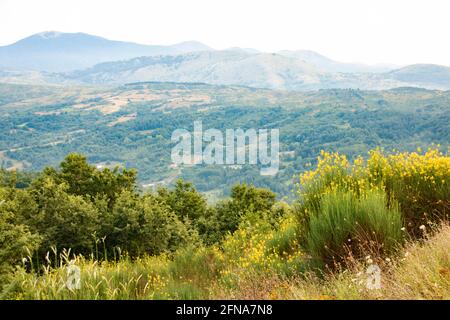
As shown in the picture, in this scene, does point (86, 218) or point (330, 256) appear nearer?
point (330, 256)

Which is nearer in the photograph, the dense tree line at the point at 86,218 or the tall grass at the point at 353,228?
the tall grass at the point at 353,228

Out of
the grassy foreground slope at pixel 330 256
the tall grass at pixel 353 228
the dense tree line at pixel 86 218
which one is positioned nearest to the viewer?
the grassy foreground slope at pixel 330 256

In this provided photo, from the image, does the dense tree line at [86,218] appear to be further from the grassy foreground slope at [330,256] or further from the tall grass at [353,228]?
the tall grass at [353,228]

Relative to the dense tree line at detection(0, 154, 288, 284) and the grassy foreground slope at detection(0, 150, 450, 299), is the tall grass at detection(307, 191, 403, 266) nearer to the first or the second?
the grassy foreground slope at detection(0, 150, 450, 299)

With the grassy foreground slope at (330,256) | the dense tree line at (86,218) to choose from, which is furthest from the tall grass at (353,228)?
the dense tree line at (86,218)

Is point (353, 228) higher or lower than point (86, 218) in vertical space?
higher

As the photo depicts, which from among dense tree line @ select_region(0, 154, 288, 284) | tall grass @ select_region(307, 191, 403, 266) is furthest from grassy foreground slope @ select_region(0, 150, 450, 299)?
dense tree line @ select_region(0, 154, 288, 284)

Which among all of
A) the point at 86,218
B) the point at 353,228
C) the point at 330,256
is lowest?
the point at 86,218

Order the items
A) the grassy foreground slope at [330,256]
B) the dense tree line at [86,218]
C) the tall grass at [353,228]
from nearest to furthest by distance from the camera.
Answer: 1. the grassy foreground slope at [330,256]
2. the tall grass at [353,228]
3. the dense tree line at [86,218]

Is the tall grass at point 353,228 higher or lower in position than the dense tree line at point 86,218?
higher

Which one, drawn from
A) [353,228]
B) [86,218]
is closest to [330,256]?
[353,228]

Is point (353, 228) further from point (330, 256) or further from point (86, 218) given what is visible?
point (86, 218)

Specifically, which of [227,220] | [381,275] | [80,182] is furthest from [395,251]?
[227,220]
